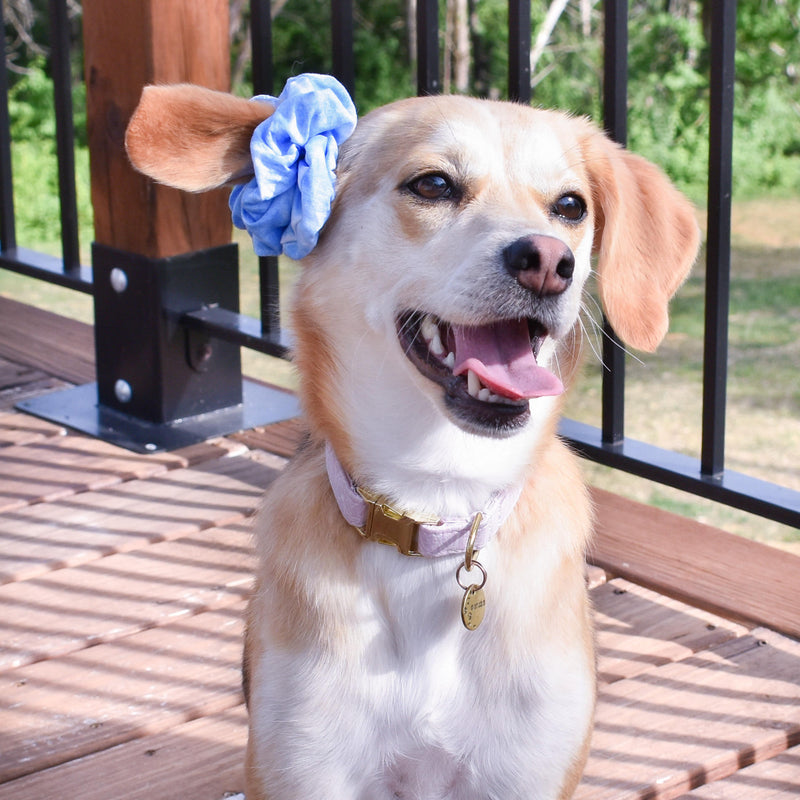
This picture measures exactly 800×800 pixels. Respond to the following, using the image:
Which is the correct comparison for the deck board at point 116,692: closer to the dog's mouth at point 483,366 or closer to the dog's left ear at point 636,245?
the dog's mouth at point 483,366

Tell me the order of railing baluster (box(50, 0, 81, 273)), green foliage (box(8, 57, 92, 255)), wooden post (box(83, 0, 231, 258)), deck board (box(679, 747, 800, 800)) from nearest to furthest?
1. deck board (box(679, 747, 800, 800))
2. wooden post (box(83, 0, 231, 258))
3. railing baluster (box(50, 0, 81, 273))
4. green foliage (box(8, 57, 92, 255))

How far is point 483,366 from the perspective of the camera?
185 cm

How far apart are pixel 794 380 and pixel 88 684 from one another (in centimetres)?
447

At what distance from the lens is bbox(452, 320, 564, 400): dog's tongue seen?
182 cm

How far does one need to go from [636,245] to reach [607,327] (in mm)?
568

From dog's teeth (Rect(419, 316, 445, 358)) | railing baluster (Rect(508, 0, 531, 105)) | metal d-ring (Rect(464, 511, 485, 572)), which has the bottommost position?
metal d-ring (Rect(464, 511, 485, 572))

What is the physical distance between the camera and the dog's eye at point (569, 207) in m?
2.05

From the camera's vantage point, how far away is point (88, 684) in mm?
2352

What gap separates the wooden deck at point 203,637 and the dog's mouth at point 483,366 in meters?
0.73

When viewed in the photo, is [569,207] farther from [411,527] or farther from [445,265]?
[411,527]

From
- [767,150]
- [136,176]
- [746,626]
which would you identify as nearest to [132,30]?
[136,176]

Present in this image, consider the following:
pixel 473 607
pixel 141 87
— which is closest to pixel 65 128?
pixel 141 87

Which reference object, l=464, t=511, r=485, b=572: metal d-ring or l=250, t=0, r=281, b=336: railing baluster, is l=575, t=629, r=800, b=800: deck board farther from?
l=250, t=0, r=281, b=336: railing baluster

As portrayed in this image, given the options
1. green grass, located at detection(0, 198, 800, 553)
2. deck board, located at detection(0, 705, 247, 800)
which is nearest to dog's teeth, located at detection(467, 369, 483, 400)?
deck board, located at detection(0, 705, 247, 800)
